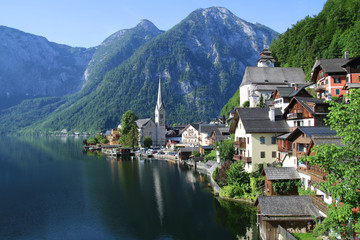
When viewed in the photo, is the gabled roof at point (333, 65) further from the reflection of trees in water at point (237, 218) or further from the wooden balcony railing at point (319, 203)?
the wooden balcony railing at point (319, 203)

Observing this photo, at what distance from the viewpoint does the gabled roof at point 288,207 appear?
27.3 meters

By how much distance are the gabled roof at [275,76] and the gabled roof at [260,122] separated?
40.2 metres

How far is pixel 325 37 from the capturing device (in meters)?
84.0

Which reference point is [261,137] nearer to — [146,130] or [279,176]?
[279,176]

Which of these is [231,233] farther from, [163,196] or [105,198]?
[105,198]

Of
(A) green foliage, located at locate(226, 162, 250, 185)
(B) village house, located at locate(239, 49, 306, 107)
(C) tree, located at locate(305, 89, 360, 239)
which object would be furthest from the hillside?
(C) tree, located at locate(305, 89, 360, 239)

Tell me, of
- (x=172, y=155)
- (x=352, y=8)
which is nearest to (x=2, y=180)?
(x=172, y=155)

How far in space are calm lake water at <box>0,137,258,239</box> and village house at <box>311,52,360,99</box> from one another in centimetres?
2686

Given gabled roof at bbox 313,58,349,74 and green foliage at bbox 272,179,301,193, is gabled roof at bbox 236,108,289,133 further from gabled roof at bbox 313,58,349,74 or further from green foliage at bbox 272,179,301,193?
gabled roof at bbox 313,58,349,74

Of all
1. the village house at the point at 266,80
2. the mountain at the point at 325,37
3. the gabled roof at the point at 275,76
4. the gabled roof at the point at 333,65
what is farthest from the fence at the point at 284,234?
the gabled roof at the point at 275,76

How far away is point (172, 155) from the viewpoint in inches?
3841

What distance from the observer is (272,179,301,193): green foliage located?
34062 millimetres

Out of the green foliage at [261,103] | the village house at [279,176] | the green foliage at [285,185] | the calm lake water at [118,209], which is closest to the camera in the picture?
the calm lake water at [118,209]

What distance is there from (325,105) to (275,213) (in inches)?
675
